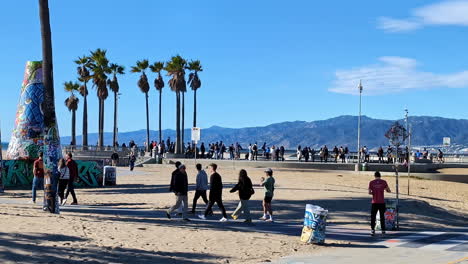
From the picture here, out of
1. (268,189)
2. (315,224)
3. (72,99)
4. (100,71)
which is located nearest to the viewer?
(315,224)

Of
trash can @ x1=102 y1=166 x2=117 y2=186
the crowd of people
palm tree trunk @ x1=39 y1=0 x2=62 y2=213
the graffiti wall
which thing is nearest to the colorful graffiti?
the graffiti wall

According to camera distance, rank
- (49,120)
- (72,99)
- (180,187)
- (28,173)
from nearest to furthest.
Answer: (180,187), (49,120), (28,173), (72,99)

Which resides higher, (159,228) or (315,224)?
(315,224)

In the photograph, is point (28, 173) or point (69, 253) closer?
point (69, 253)

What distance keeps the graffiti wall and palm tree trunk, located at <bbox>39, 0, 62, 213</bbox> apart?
4702mm

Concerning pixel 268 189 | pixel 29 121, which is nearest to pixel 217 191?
pixel 268 189

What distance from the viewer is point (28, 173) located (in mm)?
26781

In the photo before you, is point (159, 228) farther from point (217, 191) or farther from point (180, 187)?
point (217, 191)

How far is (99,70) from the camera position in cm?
7244

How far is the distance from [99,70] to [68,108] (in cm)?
1931

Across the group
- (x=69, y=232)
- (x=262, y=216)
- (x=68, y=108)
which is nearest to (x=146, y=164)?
(x=262, y=216)

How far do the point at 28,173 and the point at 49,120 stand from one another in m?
6.80

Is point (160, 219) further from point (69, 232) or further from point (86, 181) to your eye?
point (86, 181)

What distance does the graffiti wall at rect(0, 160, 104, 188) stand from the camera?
25.9 meters
